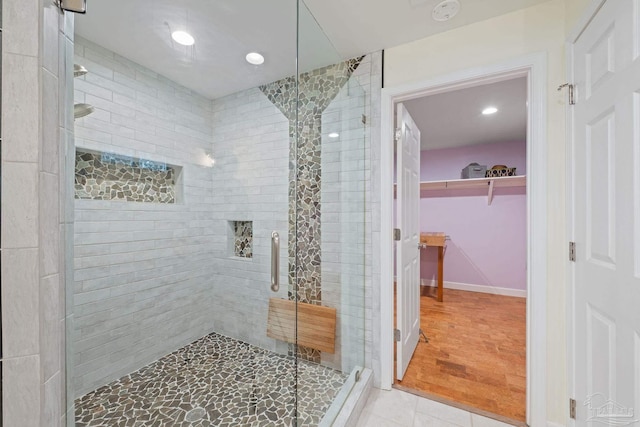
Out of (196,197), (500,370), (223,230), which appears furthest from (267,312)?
(500,370)

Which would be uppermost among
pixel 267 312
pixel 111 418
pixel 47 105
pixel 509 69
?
pixel 509 69

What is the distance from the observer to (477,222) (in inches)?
161

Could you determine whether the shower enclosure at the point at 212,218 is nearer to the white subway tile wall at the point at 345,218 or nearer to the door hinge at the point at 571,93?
the white subway tile wall at the point at 345,218

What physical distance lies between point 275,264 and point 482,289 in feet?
13.0

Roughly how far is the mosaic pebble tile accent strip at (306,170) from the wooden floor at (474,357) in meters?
0.98

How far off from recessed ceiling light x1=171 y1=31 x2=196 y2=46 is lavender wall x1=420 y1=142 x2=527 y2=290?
4.08 meters

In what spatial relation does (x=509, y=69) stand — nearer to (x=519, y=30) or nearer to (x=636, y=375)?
(x=519, y=30)

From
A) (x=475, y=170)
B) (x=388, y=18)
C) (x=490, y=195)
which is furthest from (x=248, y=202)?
(x=490, y=195)

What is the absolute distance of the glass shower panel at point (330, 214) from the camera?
1509 millimetres

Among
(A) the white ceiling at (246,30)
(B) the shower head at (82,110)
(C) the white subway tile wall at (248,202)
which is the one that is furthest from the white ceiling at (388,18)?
(B) the shower head at (82,110)

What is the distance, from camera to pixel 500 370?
1998 millimetres

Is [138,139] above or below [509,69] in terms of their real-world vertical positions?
below

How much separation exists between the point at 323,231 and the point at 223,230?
63 centimetres

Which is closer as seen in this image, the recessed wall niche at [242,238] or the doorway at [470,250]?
the recessed wall niche at [242,238]
